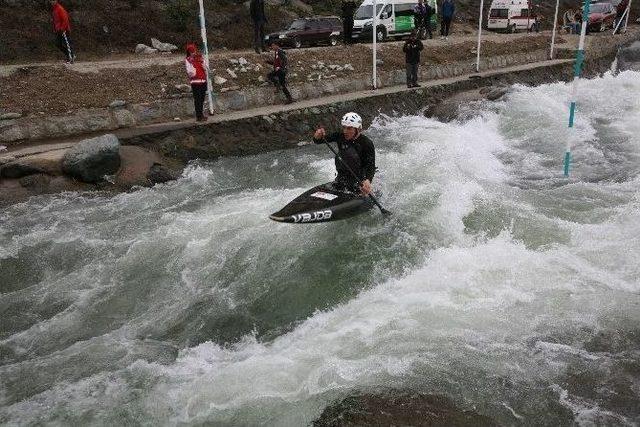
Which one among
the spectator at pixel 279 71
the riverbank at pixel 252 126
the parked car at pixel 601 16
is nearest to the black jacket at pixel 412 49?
the riverbank at pixel 252 126

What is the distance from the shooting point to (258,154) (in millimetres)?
11789

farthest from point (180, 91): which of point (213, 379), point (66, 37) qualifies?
point (213, 379)

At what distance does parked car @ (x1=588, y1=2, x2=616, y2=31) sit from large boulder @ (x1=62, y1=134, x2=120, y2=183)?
27.6m

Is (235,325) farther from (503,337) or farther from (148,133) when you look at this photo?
(148,133)

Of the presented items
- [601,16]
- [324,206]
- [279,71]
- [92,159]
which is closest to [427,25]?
[279,71]

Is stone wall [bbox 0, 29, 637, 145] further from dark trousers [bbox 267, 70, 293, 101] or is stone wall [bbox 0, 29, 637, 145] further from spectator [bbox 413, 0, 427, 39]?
spectator [bbox 413, 0, 427, 39]

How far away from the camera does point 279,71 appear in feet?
41.6

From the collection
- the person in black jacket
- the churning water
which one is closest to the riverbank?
the churning water

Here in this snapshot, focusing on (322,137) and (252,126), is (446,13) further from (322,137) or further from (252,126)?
(322,137)

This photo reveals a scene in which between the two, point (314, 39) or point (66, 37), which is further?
point (314, 39)

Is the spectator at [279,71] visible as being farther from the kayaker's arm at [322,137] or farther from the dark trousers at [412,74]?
the kayaker's arm at [322,137]

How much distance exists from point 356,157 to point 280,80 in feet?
21.1

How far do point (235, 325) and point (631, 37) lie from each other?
101ft

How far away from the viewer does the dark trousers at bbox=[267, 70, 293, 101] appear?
503 inches
